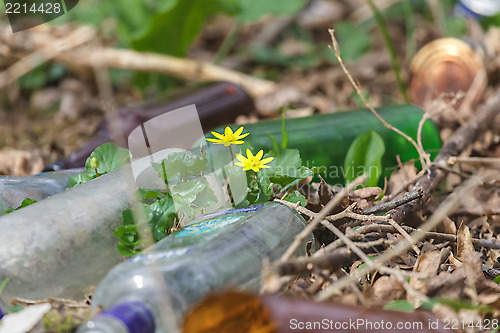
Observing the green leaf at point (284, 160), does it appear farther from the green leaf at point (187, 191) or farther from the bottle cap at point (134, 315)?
the bottle cap at point (134, 315)

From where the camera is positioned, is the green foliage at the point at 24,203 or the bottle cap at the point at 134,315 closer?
the bottle cap at the point at 134,315

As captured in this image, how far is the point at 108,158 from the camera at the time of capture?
4.10 ft

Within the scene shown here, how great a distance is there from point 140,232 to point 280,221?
0.26m

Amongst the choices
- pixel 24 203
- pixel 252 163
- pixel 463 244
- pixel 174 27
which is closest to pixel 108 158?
pixel 24 203

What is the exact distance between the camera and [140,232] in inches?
39.6

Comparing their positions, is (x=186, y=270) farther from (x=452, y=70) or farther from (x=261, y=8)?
(x=261, y=8)

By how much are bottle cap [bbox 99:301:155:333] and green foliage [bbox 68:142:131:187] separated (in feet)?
1.74

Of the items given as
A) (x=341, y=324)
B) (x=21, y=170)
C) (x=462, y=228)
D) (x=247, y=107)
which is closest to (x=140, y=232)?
(x=341, y=324)

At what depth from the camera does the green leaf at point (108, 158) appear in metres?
1.23

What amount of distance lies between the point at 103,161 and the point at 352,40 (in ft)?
7.29

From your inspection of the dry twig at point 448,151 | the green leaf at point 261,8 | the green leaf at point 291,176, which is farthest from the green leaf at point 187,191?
the green leaf at point 261,8

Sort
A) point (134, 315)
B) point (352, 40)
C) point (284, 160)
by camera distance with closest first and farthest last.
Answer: point (134, 315) → point (284, 160) → point (352, 40)

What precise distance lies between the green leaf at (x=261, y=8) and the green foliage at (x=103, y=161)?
1.59 meters

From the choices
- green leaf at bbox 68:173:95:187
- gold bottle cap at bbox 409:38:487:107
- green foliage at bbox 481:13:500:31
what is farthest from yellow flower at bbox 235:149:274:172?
green foliage at bbox 481:13:500:31
